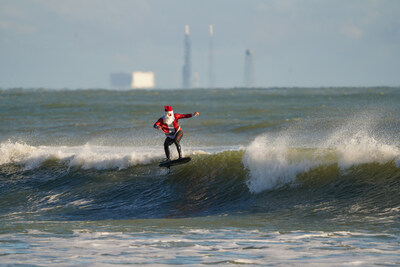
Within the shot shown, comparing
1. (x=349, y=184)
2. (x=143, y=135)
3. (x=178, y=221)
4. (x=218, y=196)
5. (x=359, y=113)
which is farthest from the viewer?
(x=359, y=113)

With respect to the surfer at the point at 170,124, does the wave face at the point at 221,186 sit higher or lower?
lower

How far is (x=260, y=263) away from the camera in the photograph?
8547 millimetres

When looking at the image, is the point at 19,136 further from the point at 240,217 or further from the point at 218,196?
the point at 240,217

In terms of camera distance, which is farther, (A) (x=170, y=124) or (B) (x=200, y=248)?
(A) (x=170, y=124)

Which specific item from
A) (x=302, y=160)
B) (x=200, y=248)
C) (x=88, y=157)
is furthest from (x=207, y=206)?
(x=88, y=157)

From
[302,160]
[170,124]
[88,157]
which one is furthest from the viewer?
[88,157]

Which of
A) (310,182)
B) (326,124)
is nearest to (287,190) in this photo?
(310,182)

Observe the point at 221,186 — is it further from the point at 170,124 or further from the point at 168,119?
the point at 168,119

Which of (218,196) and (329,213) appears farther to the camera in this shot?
(218,196)

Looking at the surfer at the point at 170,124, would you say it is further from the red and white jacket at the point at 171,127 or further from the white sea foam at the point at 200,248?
the white sea foam at the point at 200,248

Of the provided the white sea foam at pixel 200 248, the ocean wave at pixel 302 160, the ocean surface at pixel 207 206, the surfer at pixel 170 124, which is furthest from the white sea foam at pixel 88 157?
the white sea foam at pixel 200 248

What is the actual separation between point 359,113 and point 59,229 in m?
35.2

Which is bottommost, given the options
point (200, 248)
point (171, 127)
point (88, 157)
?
point (200, 248)

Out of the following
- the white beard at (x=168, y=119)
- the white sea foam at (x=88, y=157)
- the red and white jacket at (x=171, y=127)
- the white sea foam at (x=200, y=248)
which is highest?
the white beard at (x=168, y=119)
